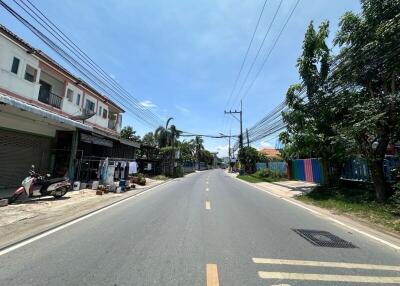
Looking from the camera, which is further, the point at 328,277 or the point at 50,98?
the point at 50,98

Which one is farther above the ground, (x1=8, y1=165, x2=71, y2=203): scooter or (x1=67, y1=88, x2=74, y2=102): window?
(x1=67, y1=88, x2=74, y2=102): window

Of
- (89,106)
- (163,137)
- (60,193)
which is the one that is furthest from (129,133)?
(60,193)

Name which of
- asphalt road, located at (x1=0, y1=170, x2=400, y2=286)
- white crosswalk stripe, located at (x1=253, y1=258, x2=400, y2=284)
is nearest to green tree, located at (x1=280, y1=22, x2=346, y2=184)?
asphalt road, located at (x1=0, y1=170, x2=400, y2=286)

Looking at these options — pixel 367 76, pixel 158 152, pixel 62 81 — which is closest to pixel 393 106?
pixel 367 76

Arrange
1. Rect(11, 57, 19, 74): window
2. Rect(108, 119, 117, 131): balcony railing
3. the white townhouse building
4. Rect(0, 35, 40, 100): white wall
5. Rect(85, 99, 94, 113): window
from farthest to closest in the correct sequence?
Rect(108, 119, 117, 131): balcony railing
Rect(85, 99, 94, 113): window
Rect(11, 57, 19, 74): window
Rect(0, 35, 40, 100): white wall
the white townhouse building

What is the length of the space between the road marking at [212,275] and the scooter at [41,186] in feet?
32.6

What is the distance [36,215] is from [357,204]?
12440 mm

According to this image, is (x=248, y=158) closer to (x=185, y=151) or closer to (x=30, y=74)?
(x=185, y=151)

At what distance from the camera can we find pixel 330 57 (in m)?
17.9

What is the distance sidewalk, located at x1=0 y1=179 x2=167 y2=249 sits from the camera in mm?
7565

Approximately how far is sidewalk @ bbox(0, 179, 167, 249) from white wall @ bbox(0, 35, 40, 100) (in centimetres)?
797

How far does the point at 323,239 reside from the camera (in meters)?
7.64

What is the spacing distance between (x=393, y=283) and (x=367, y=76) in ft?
37.1

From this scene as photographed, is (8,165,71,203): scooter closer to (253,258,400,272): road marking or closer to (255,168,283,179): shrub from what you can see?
(253,258,400,272): road marking
